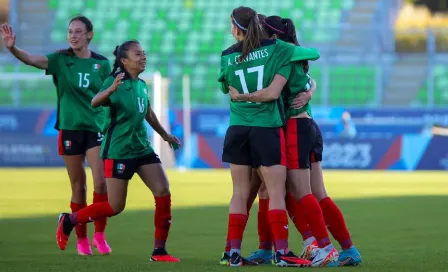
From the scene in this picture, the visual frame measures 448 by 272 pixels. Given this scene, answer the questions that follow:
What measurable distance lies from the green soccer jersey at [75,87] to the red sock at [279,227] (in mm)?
2549

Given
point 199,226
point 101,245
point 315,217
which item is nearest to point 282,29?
point 315,217

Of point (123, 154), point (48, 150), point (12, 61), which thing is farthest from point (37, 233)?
point (12, 61)

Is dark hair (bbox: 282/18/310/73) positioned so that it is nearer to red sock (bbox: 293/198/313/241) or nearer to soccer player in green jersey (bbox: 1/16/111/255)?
red sock (bbox: 293/198/313/241)

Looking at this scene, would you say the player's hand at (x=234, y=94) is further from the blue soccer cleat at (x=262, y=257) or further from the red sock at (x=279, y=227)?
the blue soccer cleat at (x=262, y=257)

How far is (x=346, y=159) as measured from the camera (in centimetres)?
2823

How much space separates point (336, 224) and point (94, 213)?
208 centimetres

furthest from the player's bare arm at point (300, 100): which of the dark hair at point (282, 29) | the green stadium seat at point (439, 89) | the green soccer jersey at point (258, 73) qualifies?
the green stadium seat at point (439, 89)

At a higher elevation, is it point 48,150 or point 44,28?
point 44,28

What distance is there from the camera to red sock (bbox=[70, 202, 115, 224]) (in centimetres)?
848

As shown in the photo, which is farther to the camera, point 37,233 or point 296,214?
point 37,233

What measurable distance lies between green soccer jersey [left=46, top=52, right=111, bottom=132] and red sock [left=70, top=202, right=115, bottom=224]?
1.04 metres

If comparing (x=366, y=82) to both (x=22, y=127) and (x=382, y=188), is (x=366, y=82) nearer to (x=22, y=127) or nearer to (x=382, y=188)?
(x=22, y=127)

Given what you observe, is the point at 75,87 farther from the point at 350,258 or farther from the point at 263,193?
the point at 350,258

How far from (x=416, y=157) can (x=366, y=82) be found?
4.85 meters
